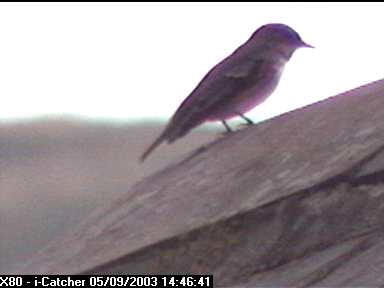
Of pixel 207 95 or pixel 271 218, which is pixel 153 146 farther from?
pixel 271 218

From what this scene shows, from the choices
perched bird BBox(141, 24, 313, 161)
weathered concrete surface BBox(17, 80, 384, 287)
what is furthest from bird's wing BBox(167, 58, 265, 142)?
weathered concrete surface BBox(17, 80, 384, 287)

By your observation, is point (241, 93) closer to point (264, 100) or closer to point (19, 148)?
point (264, 100)

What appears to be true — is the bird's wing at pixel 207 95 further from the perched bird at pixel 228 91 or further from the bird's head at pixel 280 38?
the bird's head at pixel 280 38

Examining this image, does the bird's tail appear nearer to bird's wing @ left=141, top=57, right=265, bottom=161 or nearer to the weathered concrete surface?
bird's wing @ left=141, top=57, right=265, bottom=161

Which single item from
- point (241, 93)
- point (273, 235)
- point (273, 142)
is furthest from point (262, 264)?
point (241, 93)

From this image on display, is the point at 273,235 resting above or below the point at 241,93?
below

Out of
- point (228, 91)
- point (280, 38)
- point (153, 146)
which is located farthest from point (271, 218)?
point (280, 38)
